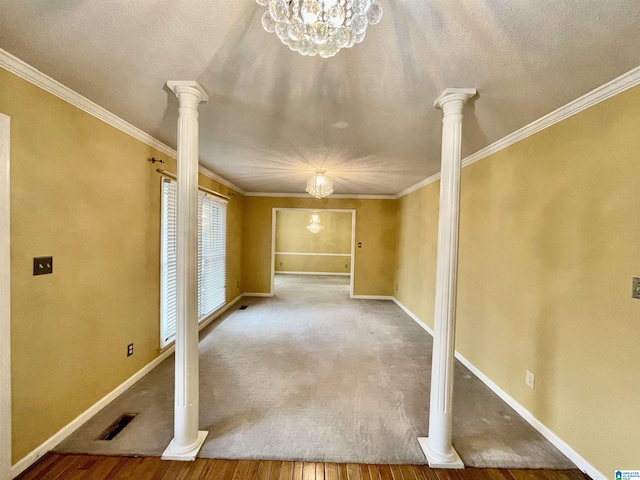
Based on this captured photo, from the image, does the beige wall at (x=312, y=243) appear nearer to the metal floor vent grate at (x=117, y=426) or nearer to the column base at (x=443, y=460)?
the metal floor vent grate at (x=117, y=426)

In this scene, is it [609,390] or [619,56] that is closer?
[619,56]

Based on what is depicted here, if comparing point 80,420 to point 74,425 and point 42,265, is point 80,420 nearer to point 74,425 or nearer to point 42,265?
point 74,425

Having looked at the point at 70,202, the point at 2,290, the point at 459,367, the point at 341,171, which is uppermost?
the point at 341,171

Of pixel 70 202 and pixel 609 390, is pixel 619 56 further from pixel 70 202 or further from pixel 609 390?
pixel 70 202

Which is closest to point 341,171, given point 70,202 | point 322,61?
Result: point 322,61

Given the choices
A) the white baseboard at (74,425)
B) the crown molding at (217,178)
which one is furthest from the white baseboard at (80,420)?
the crown molding at (217,178)

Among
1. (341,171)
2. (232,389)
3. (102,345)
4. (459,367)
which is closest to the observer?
(102,345)

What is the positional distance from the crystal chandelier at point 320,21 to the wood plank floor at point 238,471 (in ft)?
7.19

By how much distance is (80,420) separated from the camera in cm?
179

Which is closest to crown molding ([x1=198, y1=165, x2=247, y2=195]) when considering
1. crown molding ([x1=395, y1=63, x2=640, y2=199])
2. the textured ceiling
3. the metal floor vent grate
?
the textured ceiling

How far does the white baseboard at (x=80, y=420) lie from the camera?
1454mm

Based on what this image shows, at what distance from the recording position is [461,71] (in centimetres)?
136

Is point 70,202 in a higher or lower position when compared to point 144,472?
higher

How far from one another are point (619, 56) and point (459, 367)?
2790mm
